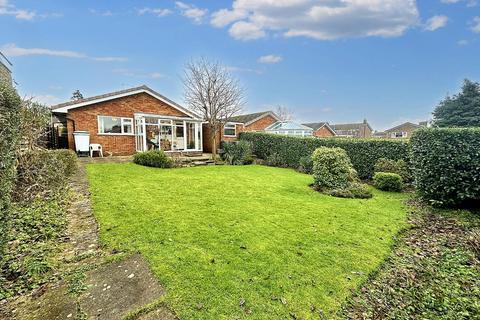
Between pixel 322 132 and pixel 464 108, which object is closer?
pixel 464 108

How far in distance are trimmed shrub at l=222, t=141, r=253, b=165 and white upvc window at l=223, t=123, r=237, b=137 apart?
4192 mm

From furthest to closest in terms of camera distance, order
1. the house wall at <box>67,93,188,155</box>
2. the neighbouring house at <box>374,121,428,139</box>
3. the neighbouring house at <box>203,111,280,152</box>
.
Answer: the neighbouring house at <box>374,121,428,139</box>, the neighbouring house at <box>203,111,280,152</box>, the house wall at <box>67,93,188,155</box>

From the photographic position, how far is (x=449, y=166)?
6547mm

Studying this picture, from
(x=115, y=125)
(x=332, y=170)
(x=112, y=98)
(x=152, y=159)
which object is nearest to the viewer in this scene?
(x=332, y=170)

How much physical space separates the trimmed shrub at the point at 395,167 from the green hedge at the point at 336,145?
42 cm

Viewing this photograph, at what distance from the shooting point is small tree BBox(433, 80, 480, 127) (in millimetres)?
22156

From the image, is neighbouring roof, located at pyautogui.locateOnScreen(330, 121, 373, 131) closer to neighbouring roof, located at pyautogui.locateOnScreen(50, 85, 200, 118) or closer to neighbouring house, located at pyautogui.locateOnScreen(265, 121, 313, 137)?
neighbouring house, located at pyautogui.locateOnScreen(265, 121, 313, 137)

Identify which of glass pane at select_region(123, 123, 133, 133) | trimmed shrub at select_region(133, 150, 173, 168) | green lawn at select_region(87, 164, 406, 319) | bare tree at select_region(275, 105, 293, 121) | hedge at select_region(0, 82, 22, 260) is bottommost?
green lawn at select_region(87, 164, 406, 319)

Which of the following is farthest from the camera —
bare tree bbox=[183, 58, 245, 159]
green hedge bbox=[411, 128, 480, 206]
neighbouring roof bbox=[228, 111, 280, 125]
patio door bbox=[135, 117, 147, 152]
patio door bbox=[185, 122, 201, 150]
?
neighbouring roof bbox=[228, 111, 280, 125]

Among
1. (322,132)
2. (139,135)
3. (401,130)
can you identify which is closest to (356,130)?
(401,130)

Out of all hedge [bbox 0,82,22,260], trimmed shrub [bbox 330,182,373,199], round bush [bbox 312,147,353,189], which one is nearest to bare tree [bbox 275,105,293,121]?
round bush [bbox 312,147,353,189]

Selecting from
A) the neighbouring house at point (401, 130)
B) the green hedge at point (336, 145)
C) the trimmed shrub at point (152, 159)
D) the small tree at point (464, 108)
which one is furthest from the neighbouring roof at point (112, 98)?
the neighbouring house at point (401, 130)

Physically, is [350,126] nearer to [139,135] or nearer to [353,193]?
[139,135]

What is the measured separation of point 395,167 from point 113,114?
16.6 metres
